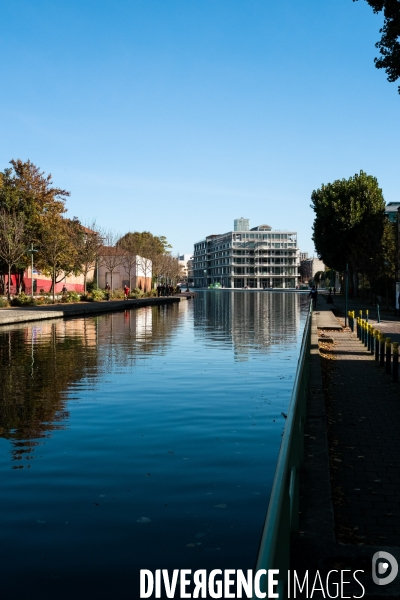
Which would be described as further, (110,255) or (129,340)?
(110,255)

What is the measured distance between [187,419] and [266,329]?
18.5 metres

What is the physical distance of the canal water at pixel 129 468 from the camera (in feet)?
16.4

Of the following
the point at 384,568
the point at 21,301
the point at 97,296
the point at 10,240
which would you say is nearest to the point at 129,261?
the point at 97,296

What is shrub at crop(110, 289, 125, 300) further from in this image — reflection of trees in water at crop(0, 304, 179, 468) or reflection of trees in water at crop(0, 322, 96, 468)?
reflection of trees in water at crop(0, 322, 96, 468)

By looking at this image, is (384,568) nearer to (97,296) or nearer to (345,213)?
(97,296)

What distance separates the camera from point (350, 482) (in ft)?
20.7

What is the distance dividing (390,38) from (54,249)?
143 ft

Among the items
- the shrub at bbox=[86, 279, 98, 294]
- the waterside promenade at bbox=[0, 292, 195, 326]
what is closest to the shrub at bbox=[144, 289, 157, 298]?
the shrub at bbox=[86, 279, 98, 294]

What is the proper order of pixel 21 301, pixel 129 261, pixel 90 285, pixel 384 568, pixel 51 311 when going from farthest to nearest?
pixel 129 261, pixel 90 285, pixel 21 301, pixel 51 311, pixel 384 568

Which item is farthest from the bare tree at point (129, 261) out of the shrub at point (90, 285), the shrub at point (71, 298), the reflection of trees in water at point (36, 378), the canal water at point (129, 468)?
the canal water at point (129, 468)

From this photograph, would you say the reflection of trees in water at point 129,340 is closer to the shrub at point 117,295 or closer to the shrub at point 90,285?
the shrub at point 117,295

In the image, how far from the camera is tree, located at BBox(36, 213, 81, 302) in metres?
56.6

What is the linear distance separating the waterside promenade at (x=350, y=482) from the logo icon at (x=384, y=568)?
0.04 meters

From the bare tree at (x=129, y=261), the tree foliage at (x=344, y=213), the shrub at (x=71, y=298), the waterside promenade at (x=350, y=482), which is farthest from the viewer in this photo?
the bare tree at (x=129, y=261)
